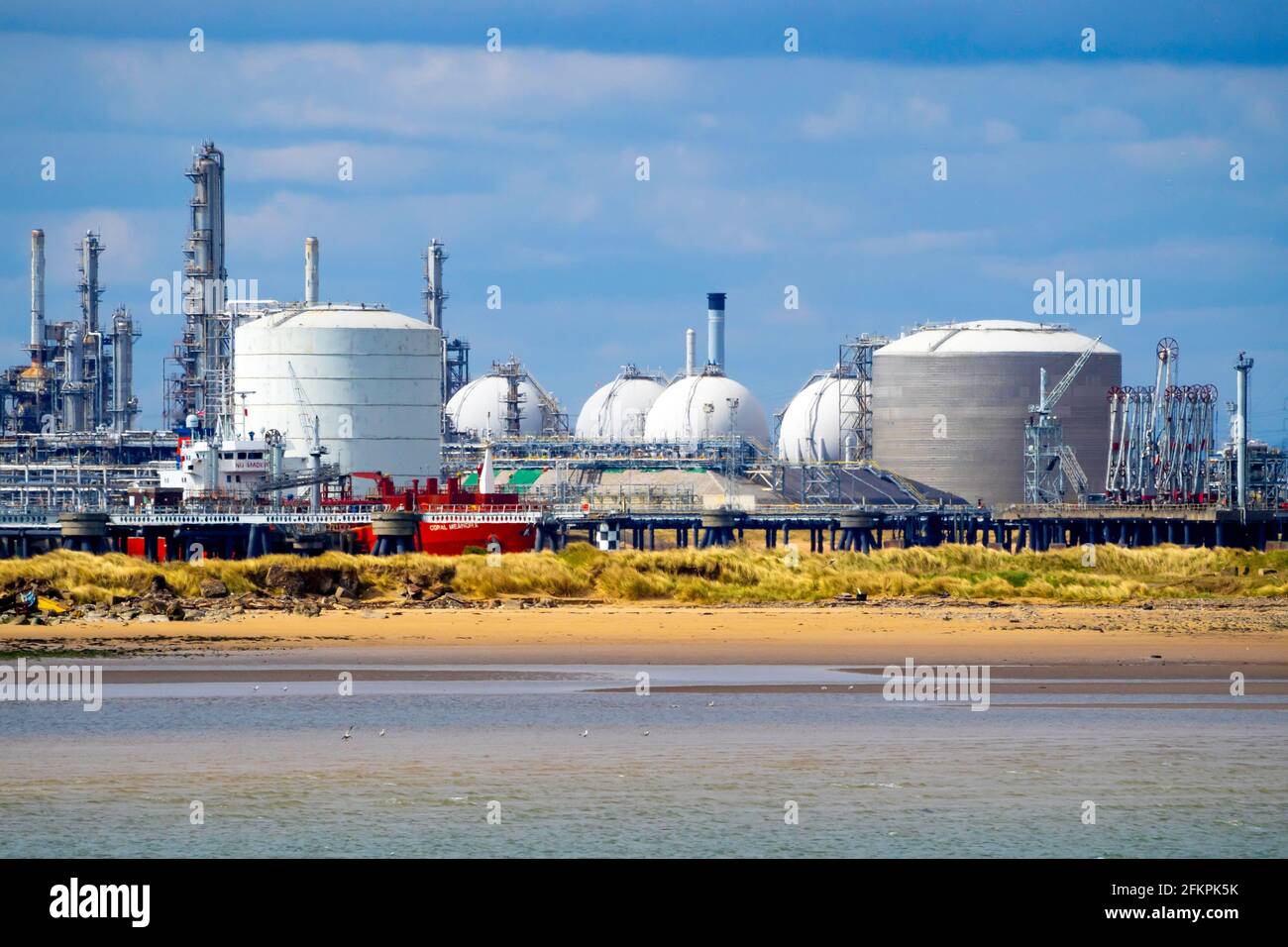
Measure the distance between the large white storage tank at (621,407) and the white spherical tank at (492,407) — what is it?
434cm

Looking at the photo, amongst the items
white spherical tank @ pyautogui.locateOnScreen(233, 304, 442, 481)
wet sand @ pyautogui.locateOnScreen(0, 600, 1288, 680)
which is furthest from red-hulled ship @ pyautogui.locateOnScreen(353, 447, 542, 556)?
wet sand @ pyautogui.locateOnScreen(0, 600, 1288, 680)

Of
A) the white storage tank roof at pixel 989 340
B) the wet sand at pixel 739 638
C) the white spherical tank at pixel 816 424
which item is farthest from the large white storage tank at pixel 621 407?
the wet sand at pixel 739 638

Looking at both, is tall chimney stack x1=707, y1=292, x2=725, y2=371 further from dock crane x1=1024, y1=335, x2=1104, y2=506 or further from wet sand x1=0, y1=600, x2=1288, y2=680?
wet sand x1=0, y1=600, x2=1288, y2=680

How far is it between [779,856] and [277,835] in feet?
17.0

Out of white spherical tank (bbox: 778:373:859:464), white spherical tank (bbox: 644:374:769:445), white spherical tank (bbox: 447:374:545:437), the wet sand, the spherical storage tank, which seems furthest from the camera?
white spherical tank (bbox: 447:374:545:437)

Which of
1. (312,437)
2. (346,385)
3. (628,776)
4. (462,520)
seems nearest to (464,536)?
(462,520)

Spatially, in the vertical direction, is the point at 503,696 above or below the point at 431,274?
below

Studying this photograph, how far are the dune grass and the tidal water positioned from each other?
1819cm

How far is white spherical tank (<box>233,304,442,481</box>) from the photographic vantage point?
92.8m

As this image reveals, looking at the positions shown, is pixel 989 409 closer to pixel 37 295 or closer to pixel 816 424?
pixel 816 424

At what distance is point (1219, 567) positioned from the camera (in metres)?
60.0

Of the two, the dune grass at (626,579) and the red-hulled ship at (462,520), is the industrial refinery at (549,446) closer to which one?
the red-hulled ship at (462,520)

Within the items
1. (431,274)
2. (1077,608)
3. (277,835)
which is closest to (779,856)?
(277,835)

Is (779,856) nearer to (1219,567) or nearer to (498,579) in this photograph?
(498,579)
